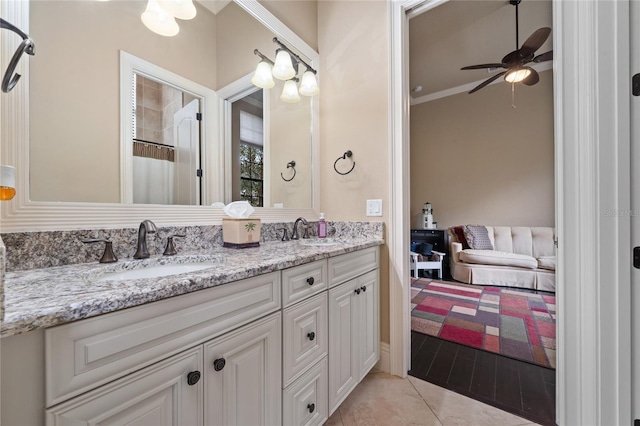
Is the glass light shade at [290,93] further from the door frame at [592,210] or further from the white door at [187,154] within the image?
the door frame at [592,210]

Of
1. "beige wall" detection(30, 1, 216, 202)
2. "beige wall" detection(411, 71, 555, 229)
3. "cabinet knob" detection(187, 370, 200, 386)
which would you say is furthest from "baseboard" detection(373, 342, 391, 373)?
"beige wall" detection(411, 71, 555, 229)

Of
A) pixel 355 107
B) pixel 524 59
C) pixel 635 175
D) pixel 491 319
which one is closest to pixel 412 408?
pixel 635 175

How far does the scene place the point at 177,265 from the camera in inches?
41.5

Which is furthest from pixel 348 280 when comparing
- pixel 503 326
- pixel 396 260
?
pixel 503 326

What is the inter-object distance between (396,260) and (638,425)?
3.58ft

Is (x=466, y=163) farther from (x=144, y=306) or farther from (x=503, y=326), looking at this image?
(x=144, y=306)

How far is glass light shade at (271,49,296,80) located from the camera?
5.72ft

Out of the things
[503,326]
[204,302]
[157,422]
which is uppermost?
[204,302]

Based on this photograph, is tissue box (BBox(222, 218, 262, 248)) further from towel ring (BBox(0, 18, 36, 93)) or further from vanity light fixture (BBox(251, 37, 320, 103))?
vanity light fixture (BBox(251, 37, 320, 103))

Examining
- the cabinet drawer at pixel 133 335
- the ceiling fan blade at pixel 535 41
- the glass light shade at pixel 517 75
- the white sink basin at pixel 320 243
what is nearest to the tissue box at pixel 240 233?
the white sink basin at pixel 320 243

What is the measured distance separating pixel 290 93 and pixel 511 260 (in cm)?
356

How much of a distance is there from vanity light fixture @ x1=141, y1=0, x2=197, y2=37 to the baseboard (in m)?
2.14

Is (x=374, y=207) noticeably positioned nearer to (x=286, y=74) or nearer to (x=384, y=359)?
(x=384, y=359)

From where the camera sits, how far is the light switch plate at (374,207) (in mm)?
1707
